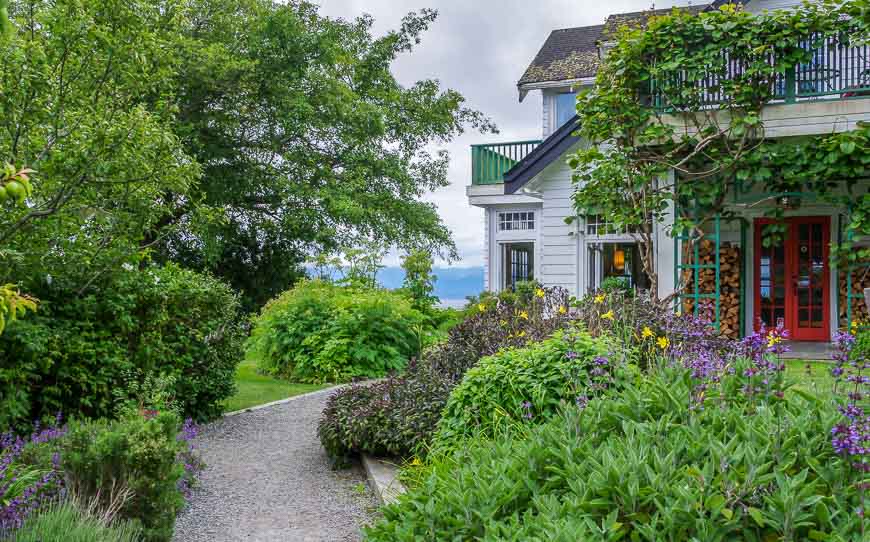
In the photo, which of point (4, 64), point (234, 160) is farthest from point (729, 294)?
point (234, 160)

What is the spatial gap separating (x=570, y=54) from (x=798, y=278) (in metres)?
9.68

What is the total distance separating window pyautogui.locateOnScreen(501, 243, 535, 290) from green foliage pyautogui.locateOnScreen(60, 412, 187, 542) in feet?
46.6

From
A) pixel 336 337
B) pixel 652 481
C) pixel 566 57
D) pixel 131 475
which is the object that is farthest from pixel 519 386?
pixel 566 57

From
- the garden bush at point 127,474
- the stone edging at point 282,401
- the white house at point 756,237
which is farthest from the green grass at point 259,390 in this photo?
the white house at point 756,237

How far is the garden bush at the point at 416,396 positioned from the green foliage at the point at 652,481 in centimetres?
189

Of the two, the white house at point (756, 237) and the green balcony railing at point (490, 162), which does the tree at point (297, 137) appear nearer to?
the green balcony railing at point (490, 162)

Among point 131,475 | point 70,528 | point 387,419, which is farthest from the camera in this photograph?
point 387,419

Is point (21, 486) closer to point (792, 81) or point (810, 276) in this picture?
point (792, 81)

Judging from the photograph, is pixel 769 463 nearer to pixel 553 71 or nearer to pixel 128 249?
pixel 128 249

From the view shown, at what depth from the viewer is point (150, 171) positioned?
5656 mm

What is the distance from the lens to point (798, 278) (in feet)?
36.9

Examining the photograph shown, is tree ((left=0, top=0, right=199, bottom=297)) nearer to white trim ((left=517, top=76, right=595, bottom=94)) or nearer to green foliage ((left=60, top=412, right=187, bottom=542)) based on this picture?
green foliage ((left=60, top=412, right=187, bottom=542))

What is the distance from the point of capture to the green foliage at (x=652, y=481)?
250cm

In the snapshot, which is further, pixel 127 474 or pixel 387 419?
pixel 387 419
